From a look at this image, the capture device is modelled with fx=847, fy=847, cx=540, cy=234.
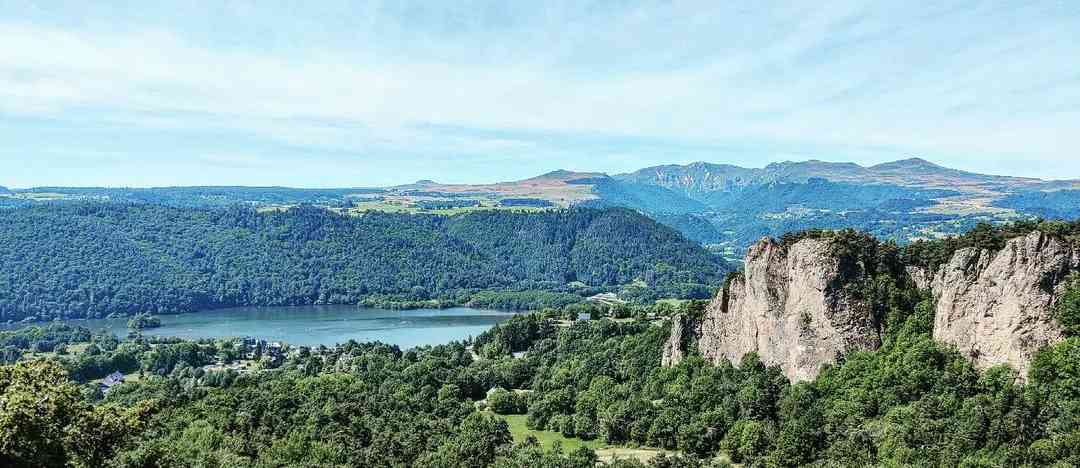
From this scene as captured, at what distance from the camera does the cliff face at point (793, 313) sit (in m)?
61.5

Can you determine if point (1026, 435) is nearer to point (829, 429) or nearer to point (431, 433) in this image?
point (829, 429)

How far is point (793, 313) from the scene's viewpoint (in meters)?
64.5

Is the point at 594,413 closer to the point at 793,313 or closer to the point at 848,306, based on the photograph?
the point at 793,313

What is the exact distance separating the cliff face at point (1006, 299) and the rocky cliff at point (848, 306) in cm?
6

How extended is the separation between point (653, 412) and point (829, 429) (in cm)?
1556

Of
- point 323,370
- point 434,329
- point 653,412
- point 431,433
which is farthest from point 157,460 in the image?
point 434,329

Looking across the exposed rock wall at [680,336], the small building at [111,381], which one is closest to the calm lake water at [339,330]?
the small building at [111,381]

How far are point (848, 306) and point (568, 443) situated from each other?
24.0 meters

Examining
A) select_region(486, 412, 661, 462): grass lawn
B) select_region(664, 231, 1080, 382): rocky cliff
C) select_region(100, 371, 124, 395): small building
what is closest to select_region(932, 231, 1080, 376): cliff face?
select_region(664, 231, 1080, 382): rocky cliff

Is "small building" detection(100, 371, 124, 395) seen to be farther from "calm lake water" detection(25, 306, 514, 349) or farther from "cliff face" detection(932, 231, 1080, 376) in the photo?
"cliff face" detection(932, 231, 1080, 376)

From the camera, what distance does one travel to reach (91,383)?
390 ft

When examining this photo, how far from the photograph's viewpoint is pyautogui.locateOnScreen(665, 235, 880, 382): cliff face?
6150 cm

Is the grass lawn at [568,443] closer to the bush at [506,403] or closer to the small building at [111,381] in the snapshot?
the bush at [506,403]

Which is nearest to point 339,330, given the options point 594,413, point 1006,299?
point 594,413
